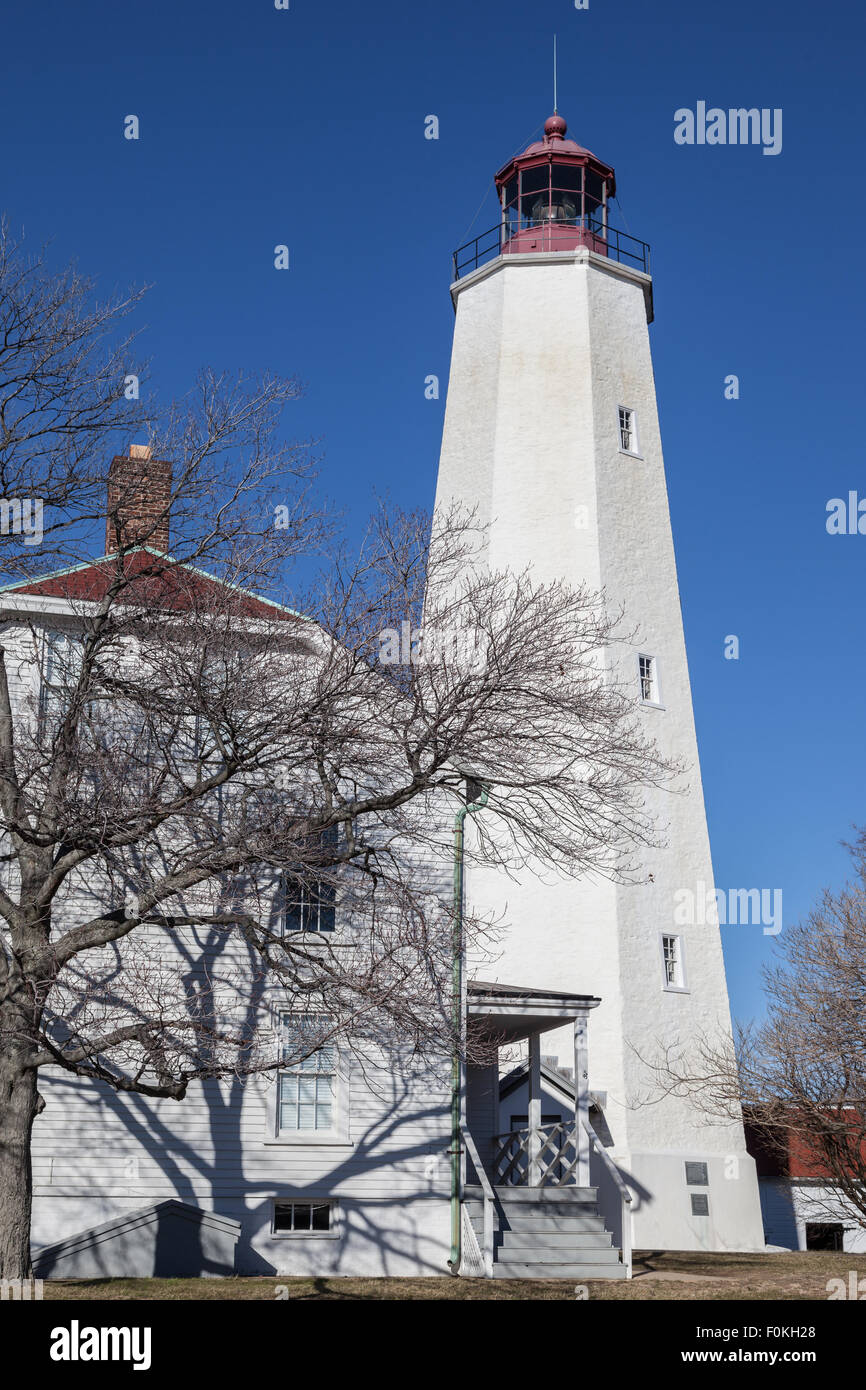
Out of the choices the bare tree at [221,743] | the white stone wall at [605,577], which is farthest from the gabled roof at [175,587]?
the white stone wall at [605,577]

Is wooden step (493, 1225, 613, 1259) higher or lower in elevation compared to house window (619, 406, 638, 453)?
lower

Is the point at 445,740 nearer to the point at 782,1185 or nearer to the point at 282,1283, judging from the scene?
the point at 282,1283

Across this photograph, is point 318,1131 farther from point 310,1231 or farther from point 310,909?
point 310,909

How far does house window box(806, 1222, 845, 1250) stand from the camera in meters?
31.4

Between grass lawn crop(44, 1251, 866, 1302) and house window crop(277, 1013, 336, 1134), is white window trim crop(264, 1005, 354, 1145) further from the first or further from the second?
grass lawn crop(44, 1251, 866, 1302)

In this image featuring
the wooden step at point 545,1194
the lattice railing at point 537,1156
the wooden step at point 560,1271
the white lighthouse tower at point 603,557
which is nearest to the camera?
the wooden step at point 560,1271

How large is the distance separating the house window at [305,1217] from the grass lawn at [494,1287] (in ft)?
4.06

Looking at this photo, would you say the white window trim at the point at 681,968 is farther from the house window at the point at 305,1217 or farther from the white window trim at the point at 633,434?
the white window trim at the point at 633,434

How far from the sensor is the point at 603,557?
25.3 m

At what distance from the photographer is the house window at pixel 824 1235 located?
1238 inches

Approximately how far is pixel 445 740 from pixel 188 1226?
7115 millimetres

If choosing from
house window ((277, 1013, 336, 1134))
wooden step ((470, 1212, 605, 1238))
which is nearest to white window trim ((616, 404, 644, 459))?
house window ((277, 1013, 336, 1134))

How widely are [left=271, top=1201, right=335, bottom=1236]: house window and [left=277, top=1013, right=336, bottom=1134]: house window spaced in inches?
35.2

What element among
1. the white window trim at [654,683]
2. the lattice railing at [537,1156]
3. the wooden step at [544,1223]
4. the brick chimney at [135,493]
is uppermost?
the white window trim at [654,683]
